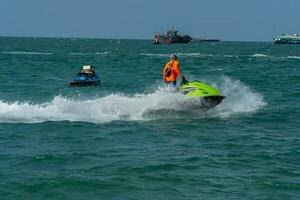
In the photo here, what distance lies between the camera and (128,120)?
17.1 metres

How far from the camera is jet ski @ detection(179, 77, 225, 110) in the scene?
17.1m

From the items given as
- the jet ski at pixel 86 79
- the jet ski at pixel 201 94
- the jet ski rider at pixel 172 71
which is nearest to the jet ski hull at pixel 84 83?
the jet ski at pixel 86 79

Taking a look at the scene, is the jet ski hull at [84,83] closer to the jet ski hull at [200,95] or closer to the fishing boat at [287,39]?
the jet ski hull at [200,95]

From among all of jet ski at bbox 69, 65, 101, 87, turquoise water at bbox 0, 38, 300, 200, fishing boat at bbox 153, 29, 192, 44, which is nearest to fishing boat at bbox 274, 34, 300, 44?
fishing boat at bbox 153, 29, 192, 44

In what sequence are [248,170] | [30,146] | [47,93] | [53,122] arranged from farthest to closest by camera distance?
[47,93]
[53,122]
[30,146]
[248,170]

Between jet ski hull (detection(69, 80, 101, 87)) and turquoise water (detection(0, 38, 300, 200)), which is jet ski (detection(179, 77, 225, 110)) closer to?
turquoise water (detection(0, 38, 300, 200))

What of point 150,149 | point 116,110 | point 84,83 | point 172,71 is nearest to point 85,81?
point 84,83

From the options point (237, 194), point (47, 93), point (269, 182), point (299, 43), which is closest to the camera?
point (237, 194)

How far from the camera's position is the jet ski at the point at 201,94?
675 inches

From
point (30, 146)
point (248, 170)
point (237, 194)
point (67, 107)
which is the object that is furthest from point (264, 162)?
point (67, 107)

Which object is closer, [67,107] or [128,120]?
[128,120]

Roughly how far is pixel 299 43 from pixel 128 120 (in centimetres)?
15059

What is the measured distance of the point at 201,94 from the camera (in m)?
17.1

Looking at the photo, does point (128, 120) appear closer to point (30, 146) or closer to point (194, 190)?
point (30, 146)
